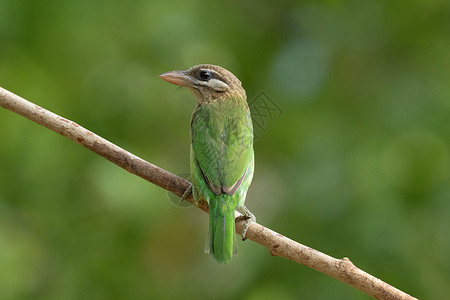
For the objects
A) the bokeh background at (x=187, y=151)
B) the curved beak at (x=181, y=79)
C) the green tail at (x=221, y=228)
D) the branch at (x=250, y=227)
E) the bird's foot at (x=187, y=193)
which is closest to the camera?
the branch at (x=250, y=227)

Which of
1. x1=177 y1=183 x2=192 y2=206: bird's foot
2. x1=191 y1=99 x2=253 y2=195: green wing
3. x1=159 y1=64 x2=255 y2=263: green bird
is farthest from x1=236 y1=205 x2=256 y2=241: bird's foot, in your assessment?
x1=177 y1=183 x2=192 y2=206: bird's foot

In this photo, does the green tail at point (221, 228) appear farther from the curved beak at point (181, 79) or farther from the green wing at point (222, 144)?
the curved beak at point (181, 79)

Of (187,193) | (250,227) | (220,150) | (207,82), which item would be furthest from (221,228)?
(207,82)

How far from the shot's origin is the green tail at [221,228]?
3.62 metres

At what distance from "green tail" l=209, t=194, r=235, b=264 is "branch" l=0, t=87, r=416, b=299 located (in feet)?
0.34

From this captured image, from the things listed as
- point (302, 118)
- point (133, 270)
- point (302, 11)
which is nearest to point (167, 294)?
point (133, 270)

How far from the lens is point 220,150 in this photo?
4.05 metres

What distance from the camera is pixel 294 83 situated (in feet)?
18.9

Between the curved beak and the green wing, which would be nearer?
the green wing

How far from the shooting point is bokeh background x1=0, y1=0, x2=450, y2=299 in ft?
16.5

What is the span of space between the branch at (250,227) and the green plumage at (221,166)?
0.13 m

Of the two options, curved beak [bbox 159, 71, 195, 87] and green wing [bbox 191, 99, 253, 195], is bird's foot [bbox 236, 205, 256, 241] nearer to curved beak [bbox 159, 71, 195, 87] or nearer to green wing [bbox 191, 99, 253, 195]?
green wing [bbox 191, 99, 253, 195]

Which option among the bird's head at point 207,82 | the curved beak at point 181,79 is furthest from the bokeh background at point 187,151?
the curved beak at point 181,79

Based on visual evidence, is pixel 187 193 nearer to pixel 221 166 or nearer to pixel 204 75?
pixel 221 166
